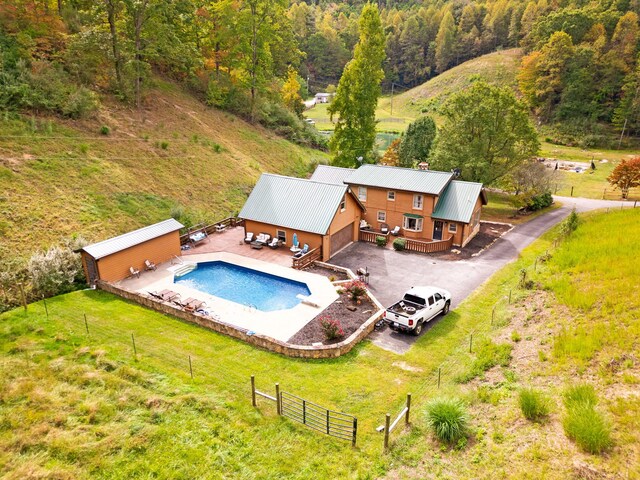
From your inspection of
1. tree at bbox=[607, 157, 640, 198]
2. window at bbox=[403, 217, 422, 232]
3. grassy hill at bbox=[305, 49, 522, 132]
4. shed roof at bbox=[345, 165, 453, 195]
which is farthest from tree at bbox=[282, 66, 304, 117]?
tree at bbox=[607, 157, 640, 198]

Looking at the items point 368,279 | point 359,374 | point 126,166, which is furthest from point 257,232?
point 359,374

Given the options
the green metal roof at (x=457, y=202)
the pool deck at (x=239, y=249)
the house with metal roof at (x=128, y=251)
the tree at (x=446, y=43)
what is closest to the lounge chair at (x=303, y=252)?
the pool deck at (x=239, y=249)

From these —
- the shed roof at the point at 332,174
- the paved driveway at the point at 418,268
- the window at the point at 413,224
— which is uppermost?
the shed roof at the point at 332,174

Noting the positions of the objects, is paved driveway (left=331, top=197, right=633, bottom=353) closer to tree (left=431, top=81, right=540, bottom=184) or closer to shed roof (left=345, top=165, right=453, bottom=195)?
shed roof (left=345, top=165, right=453, bottom=195)

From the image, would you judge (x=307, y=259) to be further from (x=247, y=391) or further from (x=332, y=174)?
(x=247, y=391)

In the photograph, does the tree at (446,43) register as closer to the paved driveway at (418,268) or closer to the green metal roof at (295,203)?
the paved driveway at (418,268)
